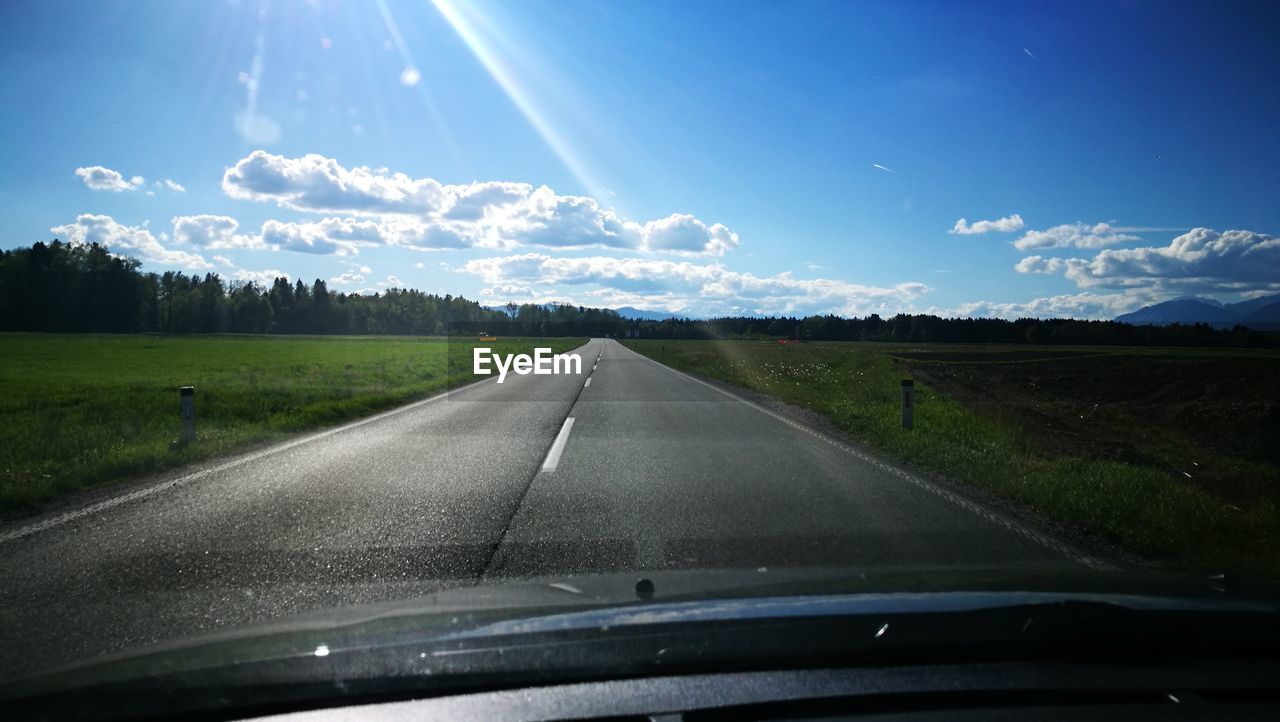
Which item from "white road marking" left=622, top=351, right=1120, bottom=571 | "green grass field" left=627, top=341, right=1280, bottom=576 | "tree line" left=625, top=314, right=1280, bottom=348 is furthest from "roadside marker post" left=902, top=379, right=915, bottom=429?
"tree line" left=625, top=314, right=1280, bottom=348

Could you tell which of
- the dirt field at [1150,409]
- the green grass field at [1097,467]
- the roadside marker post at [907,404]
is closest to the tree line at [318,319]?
the dirt field at [1150,409]

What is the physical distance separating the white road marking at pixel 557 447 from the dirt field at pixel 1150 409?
753 cm

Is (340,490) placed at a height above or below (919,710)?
below

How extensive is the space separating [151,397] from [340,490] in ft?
45.9

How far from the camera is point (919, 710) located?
95.5 inches

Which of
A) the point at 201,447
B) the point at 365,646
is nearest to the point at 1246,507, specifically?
the point at 365,646

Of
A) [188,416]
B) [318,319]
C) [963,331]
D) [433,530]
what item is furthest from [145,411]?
[318,319]

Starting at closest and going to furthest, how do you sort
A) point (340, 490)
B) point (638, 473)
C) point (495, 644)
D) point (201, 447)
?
point (495, 644) < point (340, 490) < point (638, 473) < point (201, 447)

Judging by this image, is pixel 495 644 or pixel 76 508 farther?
pixel 76 508

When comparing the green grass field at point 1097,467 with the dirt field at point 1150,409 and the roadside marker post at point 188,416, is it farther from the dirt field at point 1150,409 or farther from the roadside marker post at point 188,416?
the roadside marker post at point 188,416

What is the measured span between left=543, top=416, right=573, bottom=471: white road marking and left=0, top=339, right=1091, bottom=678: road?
0.27 feet

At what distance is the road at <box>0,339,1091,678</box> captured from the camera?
4637mm

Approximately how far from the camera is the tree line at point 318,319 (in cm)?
9412

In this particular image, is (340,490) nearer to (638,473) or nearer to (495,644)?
(638,473)
